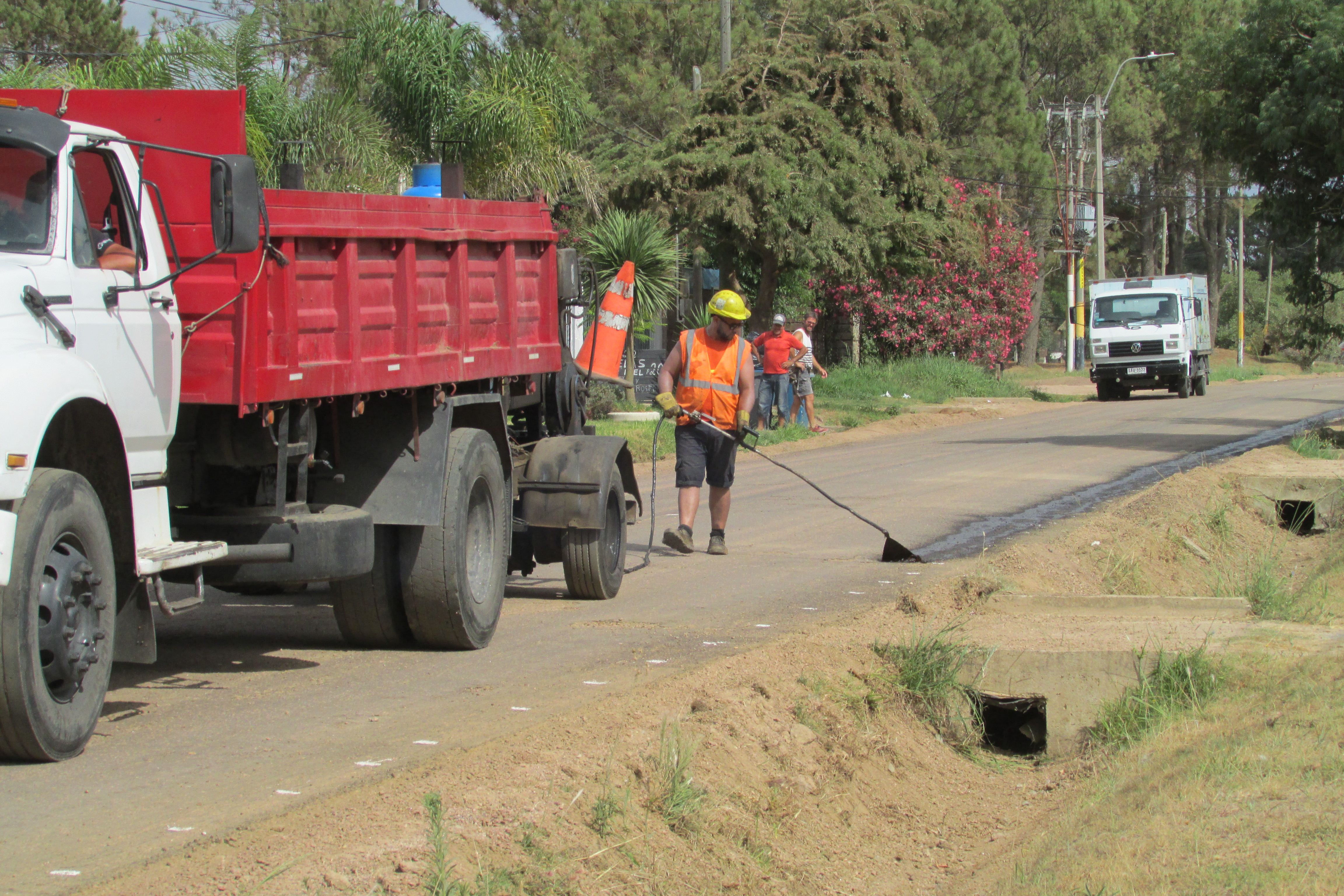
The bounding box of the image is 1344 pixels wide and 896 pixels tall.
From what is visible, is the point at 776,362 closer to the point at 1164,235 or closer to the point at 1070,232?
the point at 1070,232

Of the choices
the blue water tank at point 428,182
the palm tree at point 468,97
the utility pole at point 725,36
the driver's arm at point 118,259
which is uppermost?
the utility pole at point 725,36

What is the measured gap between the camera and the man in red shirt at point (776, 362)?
22016 millimetres

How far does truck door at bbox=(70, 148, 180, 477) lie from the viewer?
17.5ft

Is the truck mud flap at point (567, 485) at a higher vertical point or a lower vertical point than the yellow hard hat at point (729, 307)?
lower

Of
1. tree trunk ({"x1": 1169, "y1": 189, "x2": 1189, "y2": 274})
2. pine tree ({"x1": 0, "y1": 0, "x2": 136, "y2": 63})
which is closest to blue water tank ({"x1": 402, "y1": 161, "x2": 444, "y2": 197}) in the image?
pine tree ({"x1": 0, "y1": 0, "x2": 136, "y2": 63})

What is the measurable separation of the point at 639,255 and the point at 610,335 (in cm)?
1404

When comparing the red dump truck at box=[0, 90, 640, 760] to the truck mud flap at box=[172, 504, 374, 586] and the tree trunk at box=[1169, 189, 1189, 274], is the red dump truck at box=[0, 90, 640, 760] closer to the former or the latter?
the truck mud flap at box=[172, 504, 374, 586]

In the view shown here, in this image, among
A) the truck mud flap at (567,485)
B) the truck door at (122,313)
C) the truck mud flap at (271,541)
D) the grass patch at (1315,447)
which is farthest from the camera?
the grass patch at (1315,447)

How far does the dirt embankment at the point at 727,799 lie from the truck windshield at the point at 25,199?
7.71 feet

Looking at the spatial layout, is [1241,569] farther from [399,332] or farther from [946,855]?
[399,332]

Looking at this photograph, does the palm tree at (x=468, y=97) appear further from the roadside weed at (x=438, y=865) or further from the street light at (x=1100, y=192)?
the street light at (x=1100, y=192)

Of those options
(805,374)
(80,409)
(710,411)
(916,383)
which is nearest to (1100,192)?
(916,383)

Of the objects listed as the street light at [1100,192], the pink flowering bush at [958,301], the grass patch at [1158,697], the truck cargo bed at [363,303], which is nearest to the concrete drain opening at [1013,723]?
the grass patch at [1158,697]

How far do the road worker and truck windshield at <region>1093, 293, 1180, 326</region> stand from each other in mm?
26230
